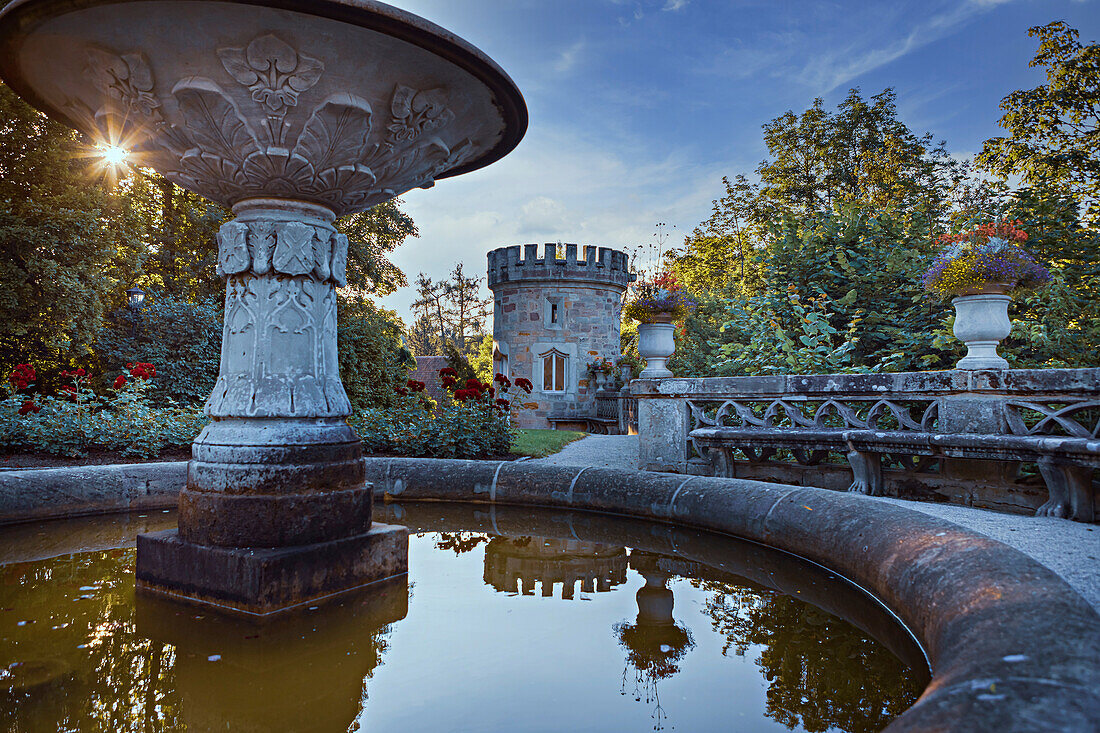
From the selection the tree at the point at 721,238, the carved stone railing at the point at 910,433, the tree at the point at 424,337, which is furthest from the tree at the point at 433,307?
the carved stone railing at the point at 910,433

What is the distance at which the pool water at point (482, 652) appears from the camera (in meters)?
1.85

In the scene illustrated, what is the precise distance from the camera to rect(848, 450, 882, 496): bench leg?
4477mm

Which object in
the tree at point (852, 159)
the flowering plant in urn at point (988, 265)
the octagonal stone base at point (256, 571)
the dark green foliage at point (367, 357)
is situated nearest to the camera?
the octagonal stone base at point (256, 571)

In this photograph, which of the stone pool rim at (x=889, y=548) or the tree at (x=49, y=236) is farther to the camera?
the tree at (x=49, y=236)

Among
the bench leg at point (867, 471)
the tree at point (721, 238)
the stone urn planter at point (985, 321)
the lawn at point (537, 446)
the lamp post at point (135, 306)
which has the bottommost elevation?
the lawn at point (537, 446)

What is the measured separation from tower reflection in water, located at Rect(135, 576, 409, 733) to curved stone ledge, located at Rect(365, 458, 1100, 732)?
156cm

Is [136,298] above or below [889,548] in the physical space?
above

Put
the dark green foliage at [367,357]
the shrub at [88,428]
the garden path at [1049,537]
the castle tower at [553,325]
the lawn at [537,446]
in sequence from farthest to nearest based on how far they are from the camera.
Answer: the castle tower at [553,325]
the dark green foliage at [367,357]
the lawn at [537,446]
the shrub at [88,428]
the garden path at [1049,537]

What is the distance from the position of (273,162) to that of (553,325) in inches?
605

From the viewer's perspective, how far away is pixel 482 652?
2.32 meters

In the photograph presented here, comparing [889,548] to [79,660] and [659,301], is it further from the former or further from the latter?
[659,301]

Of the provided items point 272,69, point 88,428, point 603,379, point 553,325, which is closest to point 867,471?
point 272,69

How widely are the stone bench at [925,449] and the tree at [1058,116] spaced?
967 centimetres

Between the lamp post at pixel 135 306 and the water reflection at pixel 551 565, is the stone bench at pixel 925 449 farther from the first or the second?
the lamp post at pixel 135 306
